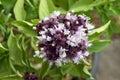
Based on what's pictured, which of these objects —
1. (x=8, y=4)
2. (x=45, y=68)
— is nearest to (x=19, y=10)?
(x=8, y=4)

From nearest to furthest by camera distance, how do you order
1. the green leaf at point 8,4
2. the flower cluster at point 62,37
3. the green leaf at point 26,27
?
the flower cluster at point 62,37 → the green leaf at point 26,27 → the green leaf at point 8,4

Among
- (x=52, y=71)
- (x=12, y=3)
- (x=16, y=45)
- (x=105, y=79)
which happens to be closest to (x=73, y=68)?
(x=52, y=71)

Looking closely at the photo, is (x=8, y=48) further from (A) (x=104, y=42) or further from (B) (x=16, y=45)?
(A) (x=104, y=42)

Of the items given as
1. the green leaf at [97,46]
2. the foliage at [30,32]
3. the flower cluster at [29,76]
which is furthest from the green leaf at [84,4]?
the flower cluster at [29,76]

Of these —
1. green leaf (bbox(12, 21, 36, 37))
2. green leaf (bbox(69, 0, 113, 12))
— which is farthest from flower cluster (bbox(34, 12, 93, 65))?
green leaf (bbox(69, 0, 113, 12))

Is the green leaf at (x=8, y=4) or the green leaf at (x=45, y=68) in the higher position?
the green leaf at (x=8, y=4)

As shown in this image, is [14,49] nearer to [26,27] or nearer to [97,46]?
[26,27]

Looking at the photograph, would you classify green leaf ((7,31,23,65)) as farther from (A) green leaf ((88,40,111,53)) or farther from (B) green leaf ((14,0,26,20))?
(A) green leaf ((88,40,111,53))

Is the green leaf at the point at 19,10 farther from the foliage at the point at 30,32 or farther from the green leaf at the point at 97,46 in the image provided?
the green leaf at the point at 97,46
